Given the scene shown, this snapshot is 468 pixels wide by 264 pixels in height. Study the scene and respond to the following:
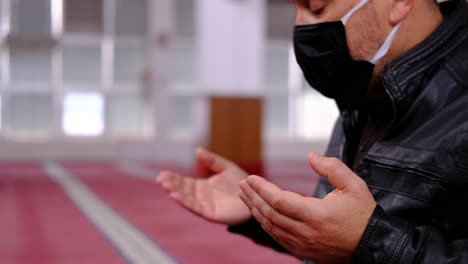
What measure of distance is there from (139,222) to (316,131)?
291 inches

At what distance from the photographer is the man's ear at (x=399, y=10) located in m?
1.50

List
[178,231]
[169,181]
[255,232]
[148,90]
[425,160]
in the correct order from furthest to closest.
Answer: [148,90], [178,231], [255,232], [169,181], [425,160]

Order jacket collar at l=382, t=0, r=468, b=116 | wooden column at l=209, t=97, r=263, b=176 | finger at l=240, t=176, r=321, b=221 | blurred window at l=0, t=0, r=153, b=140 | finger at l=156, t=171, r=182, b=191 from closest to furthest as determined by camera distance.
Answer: finger at l=240, t=176, r=321, b=221 < jacket collar at l=382, t=0, r=468, b=116 < finger at l=156, t=171, r=182, b=191 < wooden column at l=209, t=97, r=263, b=176 < blurred window at l=0, t=0, r=153, b=140

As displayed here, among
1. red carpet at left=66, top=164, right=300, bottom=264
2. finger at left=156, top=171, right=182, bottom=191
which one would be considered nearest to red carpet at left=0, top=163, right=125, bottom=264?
red carpet at left=66, top=164, right=300, bottom=264

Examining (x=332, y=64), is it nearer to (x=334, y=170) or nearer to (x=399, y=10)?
(x=399, y=10)

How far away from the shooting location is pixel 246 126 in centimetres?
809

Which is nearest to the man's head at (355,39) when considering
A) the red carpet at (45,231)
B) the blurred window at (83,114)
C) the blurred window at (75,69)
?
the red carpet at (45,231)

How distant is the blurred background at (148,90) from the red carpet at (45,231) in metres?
2.18

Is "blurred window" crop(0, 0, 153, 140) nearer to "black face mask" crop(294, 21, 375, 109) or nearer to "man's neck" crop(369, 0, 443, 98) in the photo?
"black face mask" crop(294, 21, 375, 109)

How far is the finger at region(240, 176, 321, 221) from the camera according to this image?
3.87ft

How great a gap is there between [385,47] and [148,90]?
8.91m

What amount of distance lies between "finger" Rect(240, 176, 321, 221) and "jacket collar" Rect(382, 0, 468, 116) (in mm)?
421

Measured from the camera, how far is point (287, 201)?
3.91ft

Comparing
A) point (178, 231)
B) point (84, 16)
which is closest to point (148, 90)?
point (84, 16)
